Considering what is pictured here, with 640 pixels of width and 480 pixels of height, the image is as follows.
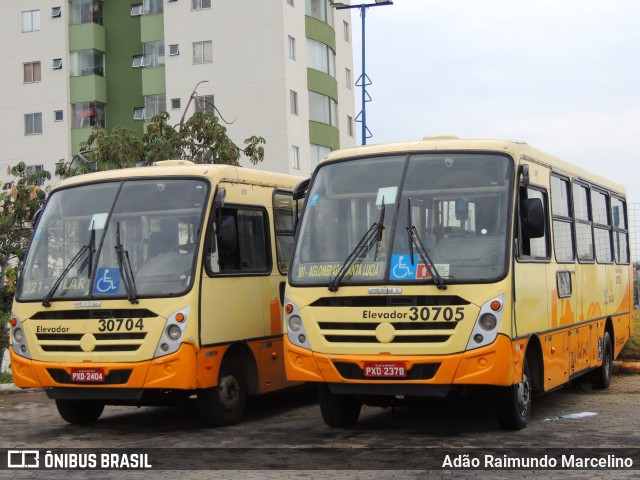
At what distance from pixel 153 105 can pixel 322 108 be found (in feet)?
24.5

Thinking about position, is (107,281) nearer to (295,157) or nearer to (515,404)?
(515,404)

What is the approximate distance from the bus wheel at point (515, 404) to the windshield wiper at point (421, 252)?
4.40 feet

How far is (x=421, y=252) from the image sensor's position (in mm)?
11250

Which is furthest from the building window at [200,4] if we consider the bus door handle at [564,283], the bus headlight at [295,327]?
the bus headlight at [295,327]

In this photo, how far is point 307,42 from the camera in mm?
49625

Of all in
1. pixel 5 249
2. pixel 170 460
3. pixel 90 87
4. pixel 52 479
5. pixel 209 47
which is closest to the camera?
pixel 52 479

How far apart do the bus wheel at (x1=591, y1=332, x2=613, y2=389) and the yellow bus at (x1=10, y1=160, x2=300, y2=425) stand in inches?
199

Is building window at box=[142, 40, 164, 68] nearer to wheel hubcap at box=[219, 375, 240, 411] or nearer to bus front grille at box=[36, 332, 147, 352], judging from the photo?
wheel hubcap at box=[219, 375, 240, 411]

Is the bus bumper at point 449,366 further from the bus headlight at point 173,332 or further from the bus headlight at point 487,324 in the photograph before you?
the bus headlight at point 173,332

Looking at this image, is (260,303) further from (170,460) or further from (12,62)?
(12,62)

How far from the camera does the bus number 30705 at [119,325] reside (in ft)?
39.7

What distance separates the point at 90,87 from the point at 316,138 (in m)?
10.9

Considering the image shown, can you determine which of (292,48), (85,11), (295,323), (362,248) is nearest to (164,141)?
(295,323)

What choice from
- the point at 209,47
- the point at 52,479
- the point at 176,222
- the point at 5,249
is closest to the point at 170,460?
the point at 52,479
